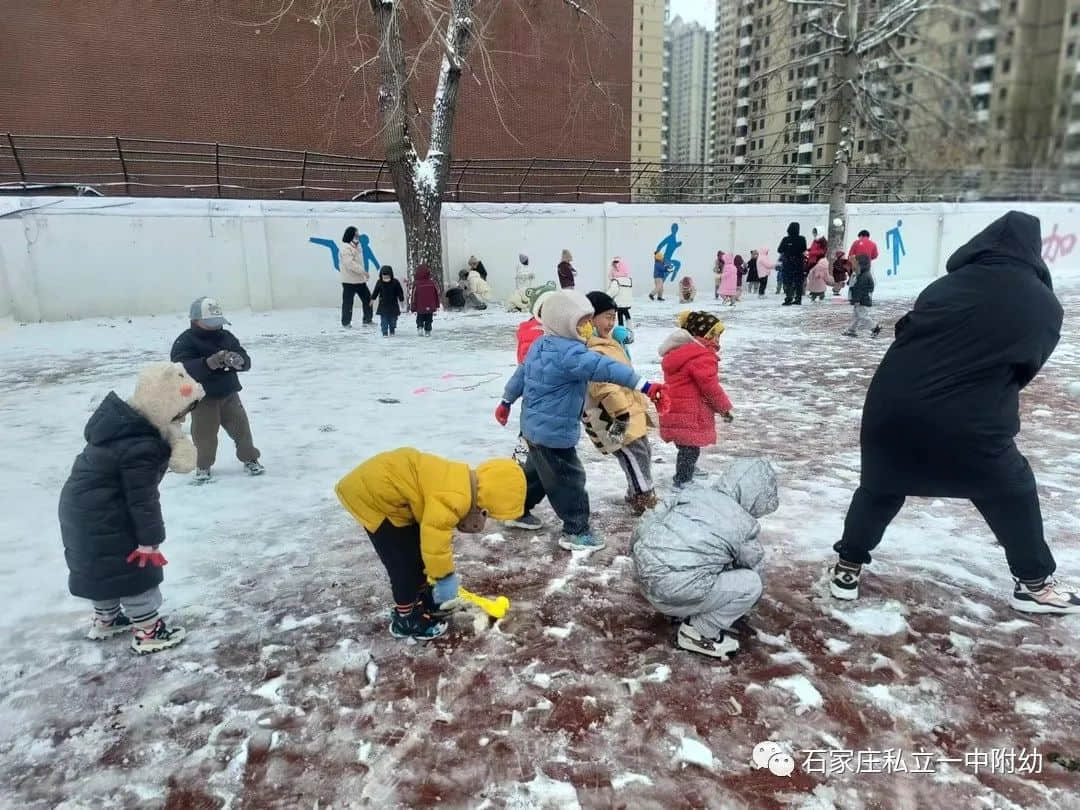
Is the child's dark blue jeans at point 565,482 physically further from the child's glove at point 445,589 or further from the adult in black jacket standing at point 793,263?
the adult in black jacket standing at point 793,263

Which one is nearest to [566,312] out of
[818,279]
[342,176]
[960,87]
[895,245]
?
[960,87]

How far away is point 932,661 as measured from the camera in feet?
9.43

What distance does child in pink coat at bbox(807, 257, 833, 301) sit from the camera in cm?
1694

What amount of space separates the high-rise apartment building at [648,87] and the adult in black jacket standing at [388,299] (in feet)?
92.7

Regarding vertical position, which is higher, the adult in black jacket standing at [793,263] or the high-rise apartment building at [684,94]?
the high-rise apartment building at [684,94]

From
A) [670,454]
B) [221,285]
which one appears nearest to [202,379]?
[670,454]

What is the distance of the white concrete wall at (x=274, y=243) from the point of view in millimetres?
13250

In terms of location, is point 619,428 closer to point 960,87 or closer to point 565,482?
point 565,482

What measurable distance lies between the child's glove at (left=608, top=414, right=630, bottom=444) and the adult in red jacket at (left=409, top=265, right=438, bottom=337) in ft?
26.6

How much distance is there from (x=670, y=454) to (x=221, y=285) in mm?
12246

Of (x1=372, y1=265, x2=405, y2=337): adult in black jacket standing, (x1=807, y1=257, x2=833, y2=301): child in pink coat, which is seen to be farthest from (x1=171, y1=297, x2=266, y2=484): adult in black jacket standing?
(x1=807, y1=257, x2=833, y2=301): child in pink coat

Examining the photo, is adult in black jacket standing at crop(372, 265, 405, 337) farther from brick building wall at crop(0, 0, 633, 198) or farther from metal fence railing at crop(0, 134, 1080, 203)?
brick building wall at crop(0, 0, 633, 198)

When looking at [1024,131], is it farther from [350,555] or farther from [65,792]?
[350,555]

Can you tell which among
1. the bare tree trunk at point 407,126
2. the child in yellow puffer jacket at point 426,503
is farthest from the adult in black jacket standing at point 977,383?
the bare tree trunk at point 407,126
